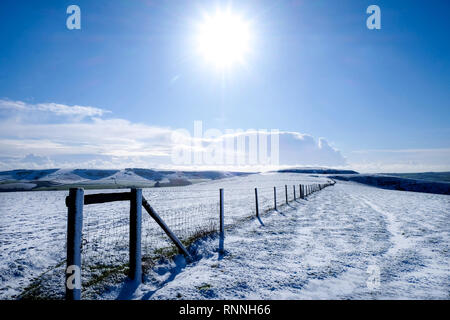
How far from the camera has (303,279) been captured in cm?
456

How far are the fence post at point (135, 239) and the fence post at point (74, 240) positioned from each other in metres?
1.12

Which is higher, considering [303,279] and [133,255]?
[133,255]

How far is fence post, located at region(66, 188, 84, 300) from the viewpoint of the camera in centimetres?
328

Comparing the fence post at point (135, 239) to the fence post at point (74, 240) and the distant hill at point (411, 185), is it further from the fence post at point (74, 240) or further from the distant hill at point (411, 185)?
the distant hill at point (411, 185)

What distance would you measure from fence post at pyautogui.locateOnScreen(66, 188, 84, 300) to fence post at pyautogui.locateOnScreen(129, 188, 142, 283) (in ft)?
3.69

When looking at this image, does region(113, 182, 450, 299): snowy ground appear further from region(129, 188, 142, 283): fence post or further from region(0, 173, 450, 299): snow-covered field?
region(129, 188, 142, 283): fence post

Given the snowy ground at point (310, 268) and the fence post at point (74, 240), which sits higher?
the fence post at point (74, 240)

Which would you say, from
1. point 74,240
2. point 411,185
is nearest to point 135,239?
point 74,240

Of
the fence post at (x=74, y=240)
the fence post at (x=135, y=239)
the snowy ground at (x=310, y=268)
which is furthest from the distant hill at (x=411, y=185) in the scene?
the fence post at (x=74, y=240)

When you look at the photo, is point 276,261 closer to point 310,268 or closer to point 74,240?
point 310,268

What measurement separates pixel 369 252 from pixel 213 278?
4.37 meters

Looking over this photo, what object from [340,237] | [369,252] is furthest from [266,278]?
[340,237]

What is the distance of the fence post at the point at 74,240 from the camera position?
3.28 metres
